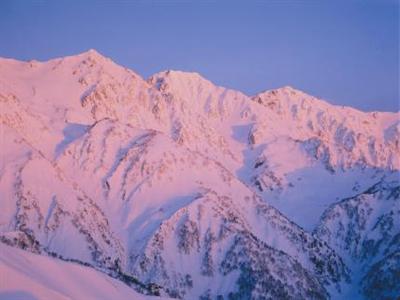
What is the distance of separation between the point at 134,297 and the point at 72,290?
17.7 m

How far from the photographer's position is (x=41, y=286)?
90750 millimetres

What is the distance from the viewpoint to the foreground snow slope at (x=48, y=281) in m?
86.0

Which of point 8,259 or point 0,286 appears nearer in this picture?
point 0,286

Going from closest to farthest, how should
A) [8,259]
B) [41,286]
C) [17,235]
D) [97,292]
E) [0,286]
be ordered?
[0,286], [41,286], [8,259], [97,292], [17,235]

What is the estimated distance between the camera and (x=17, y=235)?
165125 millimetres

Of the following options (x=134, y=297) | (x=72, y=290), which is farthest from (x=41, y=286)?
(x=134, y=297)

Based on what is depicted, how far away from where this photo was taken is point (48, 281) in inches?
4109

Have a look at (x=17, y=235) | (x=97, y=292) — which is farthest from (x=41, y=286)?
(x=17, y=235)

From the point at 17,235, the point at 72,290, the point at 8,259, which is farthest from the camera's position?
the point at 17,235

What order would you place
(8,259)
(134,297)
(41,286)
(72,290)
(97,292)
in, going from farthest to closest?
(134,297) < (97,292) < (72,290) < (8,259) < (41,286)

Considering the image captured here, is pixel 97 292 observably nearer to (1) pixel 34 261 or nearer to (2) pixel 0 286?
(1) pixel 34 261

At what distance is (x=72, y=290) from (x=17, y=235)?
198ft

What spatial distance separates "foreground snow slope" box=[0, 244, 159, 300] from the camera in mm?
86000

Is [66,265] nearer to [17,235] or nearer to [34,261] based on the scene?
[34,261]
